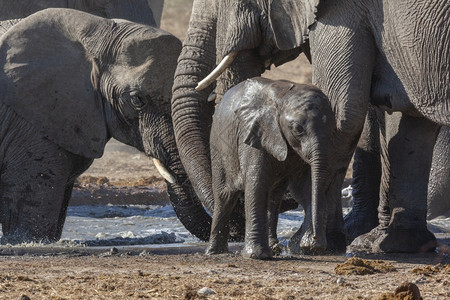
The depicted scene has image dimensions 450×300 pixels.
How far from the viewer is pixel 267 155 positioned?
6742 millimetres

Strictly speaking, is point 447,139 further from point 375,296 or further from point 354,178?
point 375,296

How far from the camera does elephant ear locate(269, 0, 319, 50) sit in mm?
7484

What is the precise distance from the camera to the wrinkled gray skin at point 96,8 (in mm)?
10938

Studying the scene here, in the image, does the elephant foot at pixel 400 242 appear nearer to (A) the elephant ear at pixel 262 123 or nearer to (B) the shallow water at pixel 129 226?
(A) the elephant ear at pixel 262 123

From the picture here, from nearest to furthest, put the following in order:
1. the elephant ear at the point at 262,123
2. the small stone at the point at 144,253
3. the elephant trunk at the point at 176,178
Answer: the elephant ear at the point at 262,123
the small stone at the point at 144,253
the elephant trunk at the point at 176,178

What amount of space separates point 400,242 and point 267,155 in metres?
1.18

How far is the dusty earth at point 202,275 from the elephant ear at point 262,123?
593 millimetres

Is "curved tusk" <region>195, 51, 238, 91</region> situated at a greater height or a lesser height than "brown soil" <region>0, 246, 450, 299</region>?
greater

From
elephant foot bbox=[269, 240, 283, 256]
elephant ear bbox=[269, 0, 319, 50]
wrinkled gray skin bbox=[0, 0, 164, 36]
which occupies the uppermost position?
wrinkled gray skin bbox=[0, 0, 164, 36]

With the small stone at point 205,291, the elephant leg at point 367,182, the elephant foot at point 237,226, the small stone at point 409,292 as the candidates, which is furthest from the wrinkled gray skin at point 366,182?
the small stone at point 409,292

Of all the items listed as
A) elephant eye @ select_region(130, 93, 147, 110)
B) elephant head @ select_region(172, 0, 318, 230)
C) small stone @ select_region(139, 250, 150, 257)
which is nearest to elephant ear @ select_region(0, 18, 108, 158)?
elephant eye @ select_region(130, 93, 147, 110)

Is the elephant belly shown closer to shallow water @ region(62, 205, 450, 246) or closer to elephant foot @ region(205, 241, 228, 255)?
elephant foot @ region(205, 241, 228, 255)

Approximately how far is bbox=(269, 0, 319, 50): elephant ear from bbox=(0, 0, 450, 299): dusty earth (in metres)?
1.27

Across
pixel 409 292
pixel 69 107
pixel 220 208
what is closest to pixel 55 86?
pixel 69 107
